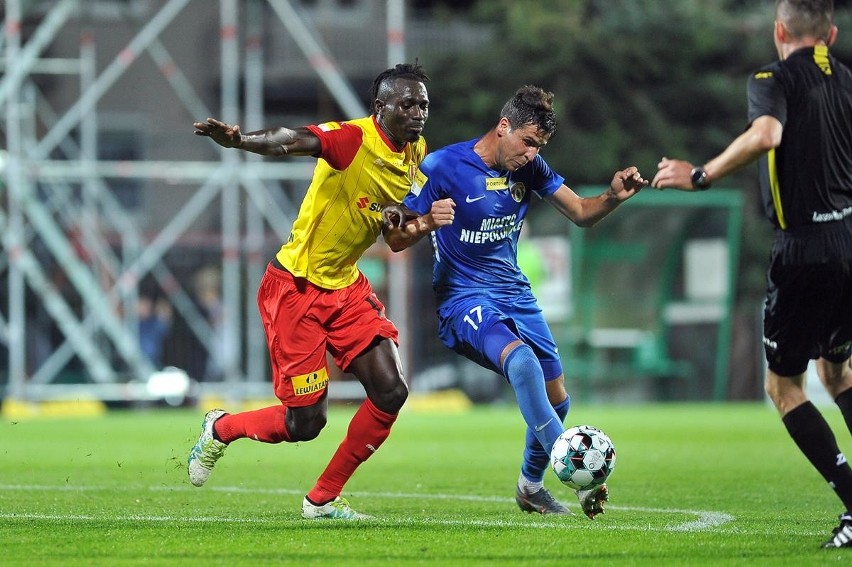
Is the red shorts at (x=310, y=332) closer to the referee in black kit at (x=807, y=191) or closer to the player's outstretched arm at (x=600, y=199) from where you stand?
the player's outstretched arm at (x=600, y=199)

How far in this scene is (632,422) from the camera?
63.0 feet

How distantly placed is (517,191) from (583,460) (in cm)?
182

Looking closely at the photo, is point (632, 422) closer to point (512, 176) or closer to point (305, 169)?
point (305, 169)

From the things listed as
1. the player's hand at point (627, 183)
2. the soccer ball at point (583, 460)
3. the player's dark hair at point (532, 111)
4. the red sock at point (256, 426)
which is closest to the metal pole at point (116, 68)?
the red sock at point (256, 426)

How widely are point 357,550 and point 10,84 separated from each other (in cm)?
1631

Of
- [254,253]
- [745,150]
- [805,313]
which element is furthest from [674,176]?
[254,253]

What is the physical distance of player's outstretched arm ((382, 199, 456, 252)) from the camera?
7667mm

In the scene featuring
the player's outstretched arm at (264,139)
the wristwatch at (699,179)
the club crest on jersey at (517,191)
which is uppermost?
the player's outstretched arm at (264,139)

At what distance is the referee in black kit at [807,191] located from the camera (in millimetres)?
6523

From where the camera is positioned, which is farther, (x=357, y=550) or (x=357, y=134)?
(x=357, y=134)

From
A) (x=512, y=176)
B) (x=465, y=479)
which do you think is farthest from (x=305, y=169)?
(x=512, y=176)

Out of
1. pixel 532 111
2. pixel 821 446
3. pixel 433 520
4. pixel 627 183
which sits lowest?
pixel 433 520

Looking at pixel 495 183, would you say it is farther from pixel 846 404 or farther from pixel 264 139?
pixel 846 404

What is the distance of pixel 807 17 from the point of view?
21.7 ft
